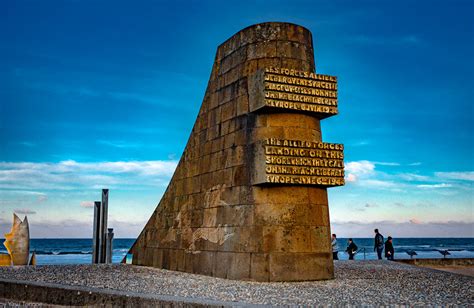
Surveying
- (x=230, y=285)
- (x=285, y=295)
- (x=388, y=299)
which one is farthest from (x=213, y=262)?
(x=388, y=299)

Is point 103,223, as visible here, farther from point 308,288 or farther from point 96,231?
point 308,288

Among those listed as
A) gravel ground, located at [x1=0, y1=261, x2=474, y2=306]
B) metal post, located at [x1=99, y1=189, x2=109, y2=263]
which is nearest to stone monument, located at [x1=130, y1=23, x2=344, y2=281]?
gravel ground, located at [x1=0, y1=261, x2=474, y2=306]

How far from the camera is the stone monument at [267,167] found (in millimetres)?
11477

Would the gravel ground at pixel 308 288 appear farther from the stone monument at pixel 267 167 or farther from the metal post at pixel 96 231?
the metal post at pixel 96 231

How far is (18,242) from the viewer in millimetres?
18984

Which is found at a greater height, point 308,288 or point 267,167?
point 267,167

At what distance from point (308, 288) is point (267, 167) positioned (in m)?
2.81

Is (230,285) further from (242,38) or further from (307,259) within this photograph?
(242,38)

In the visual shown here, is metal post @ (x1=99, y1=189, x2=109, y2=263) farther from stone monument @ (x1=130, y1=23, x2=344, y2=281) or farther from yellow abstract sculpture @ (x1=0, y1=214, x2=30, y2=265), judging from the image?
stone monument @ (x1=130, y1=23, x2=344, y2=281)

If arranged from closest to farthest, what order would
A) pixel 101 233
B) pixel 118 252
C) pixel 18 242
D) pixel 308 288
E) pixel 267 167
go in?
1. pixel 308 288
2. pixel 267 167
3. pixel 18 242
4. pixel 101 233
5. pixel 118 252

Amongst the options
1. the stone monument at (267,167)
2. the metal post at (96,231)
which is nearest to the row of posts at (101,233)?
the metal post at (96,231)

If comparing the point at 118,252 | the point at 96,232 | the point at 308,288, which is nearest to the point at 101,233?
the point at 96,232

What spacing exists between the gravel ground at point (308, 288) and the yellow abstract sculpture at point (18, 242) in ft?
22.7

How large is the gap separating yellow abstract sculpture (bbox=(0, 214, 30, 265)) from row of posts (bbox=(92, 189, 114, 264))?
256cm
